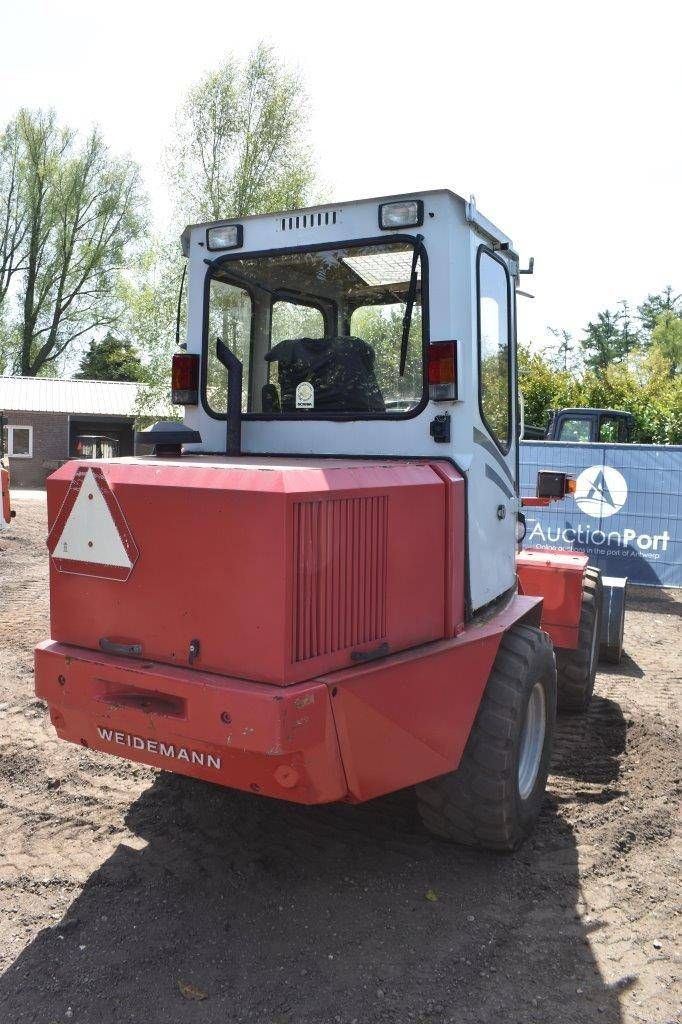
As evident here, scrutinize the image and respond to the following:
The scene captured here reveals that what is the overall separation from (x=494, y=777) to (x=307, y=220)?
2.56 metres

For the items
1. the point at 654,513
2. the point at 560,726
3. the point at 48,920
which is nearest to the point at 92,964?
the point at 48,920

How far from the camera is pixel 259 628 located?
2.93 metres

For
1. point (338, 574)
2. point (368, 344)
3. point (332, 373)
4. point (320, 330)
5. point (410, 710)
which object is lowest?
point (410, 710)

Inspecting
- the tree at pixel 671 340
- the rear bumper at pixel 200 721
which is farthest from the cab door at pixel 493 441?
the tree at pixel 671 340

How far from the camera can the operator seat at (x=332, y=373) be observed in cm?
393

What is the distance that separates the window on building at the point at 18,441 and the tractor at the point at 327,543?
26.2 m

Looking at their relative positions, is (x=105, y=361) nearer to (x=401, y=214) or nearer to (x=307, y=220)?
(x=307, y=220)

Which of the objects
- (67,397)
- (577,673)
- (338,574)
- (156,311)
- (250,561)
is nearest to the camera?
(250,561)

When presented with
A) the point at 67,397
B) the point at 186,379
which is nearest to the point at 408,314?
the point at 186,379

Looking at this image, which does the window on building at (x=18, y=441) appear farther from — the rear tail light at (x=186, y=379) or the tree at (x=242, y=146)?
the rear tail light at (x=186, y=379)

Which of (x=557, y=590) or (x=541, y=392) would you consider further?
(x=541, y=392)

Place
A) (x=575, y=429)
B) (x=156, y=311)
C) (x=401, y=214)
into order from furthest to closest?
(x=156, y=311) → (x=575, y=429) → (x=401, y=214)

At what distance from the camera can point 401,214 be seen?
377 cm

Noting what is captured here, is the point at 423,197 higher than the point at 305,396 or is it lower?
higher
